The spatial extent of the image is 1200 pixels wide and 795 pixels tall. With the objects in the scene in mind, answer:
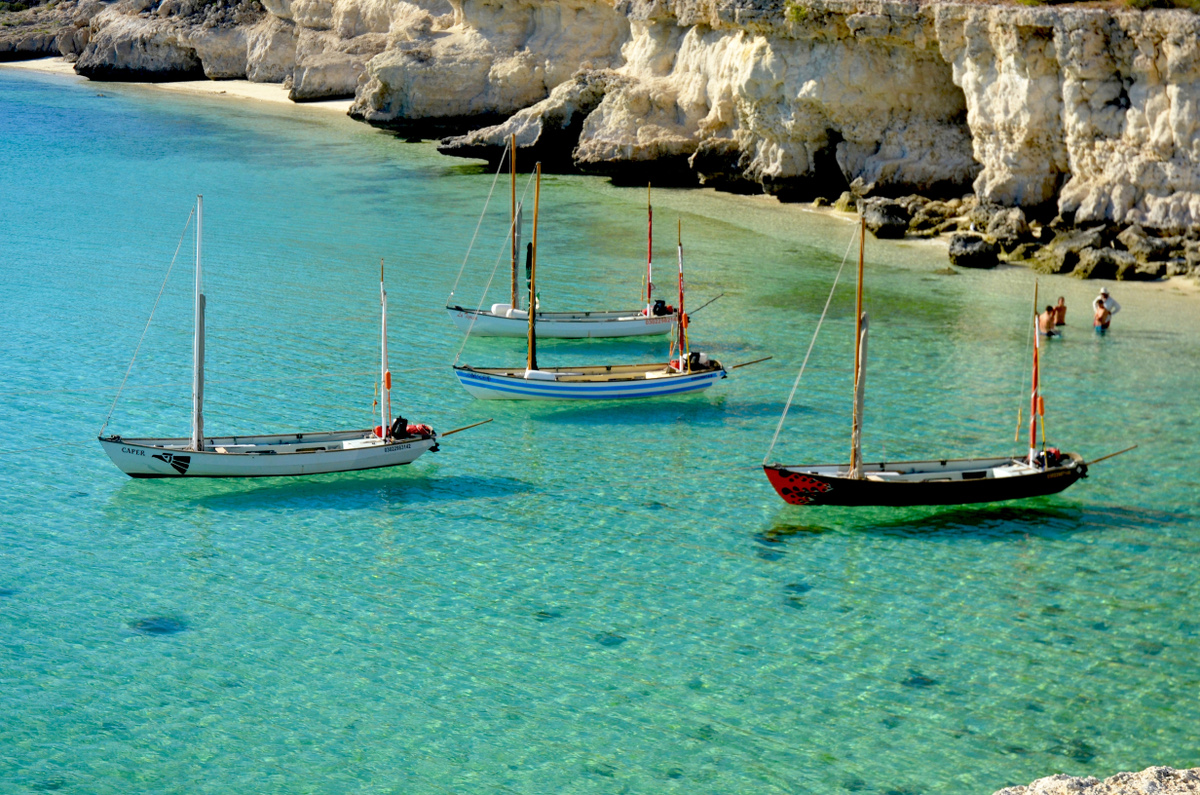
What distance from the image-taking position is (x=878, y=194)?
188 ft

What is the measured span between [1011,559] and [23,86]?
101252mm

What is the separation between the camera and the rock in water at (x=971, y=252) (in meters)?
48.1

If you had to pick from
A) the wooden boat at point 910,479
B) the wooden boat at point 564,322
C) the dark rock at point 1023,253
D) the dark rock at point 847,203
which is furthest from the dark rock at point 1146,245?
the wooden boat at point 910,479

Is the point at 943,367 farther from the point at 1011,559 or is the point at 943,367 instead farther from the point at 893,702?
the point at 893,702

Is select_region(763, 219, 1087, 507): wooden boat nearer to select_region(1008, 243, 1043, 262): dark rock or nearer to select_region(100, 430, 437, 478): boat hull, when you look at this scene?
select_region(100, 430, 437, 478): boat hull

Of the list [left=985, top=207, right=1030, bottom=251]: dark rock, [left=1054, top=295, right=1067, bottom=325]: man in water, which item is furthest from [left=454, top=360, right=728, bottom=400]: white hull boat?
[left=985, top=207, right=1030, bottom=251]: dark rock

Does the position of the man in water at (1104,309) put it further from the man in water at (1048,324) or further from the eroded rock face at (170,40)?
the eroded rock face at (170,40)

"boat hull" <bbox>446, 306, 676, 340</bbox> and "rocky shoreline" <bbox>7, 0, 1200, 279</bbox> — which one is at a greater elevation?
"rocky shoreline" <bbox>7, 0, 1200, 279</bbox>

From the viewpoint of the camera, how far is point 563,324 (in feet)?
133

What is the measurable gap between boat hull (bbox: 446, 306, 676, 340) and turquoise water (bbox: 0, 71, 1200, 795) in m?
0.72

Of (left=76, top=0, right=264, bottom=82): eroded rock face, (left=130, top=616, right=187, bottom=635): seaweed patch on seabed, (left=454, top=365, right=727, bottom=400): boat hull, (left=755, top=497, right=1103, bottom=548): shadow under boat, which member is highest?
(left=76, top=0, right=264, bottom=82): eroded rock face

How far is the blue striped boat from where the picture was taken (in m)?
34.0

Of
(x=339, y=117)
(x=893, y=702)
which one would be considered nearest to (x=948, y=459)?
(x=893, y=702)

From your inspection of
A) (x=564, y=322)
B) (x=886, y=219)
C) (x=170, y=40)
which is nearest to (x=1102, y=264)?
(x=886, y=219)
